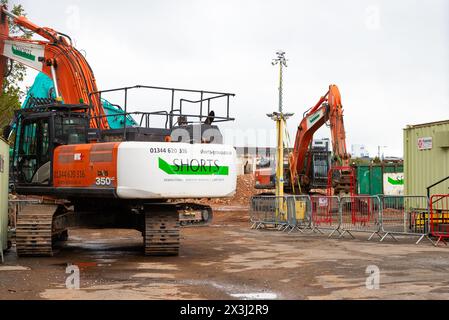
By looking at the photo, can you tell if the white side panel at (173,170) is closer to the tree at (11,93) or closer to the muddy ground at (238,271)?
the muddy ground at (238,271)

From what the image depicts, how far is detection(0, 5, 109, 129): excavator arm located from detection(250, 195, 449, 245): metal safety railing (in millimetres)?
8886

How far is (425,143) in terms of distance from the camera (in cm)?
2070

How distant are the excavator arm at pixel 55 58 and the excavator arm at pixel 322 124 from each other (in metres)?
13.7

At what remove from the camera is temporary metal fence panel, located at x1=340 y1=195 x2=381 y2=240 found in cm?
2062

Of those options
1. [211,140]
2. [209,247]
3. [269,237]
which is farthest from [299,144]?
[211,140]

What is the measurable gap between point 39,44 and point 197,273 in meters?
8.77

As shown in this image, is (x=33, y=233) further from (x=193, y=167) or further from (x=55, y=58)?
(x=55, y=58)

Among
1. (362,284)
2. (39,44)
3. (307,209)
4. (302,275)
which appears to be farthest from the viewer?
(307,209)

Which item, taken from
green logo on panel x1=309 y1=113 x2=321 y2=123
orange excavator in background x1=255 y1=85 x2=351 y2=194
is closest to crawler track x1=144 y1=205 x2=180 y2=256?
orange excavator in background x1=255 y1=85 x2=351 y2=194

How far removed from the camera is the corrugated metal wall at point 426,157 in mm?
19844

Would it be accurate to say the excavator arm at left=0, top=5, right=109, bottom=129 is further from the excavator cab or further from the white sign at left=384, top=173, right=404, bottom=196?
the white sign at left=384, top=173, right=404, bottom=196

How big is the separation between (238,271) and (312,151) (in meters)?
21.3

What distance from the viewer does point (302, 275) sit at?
11469mm
